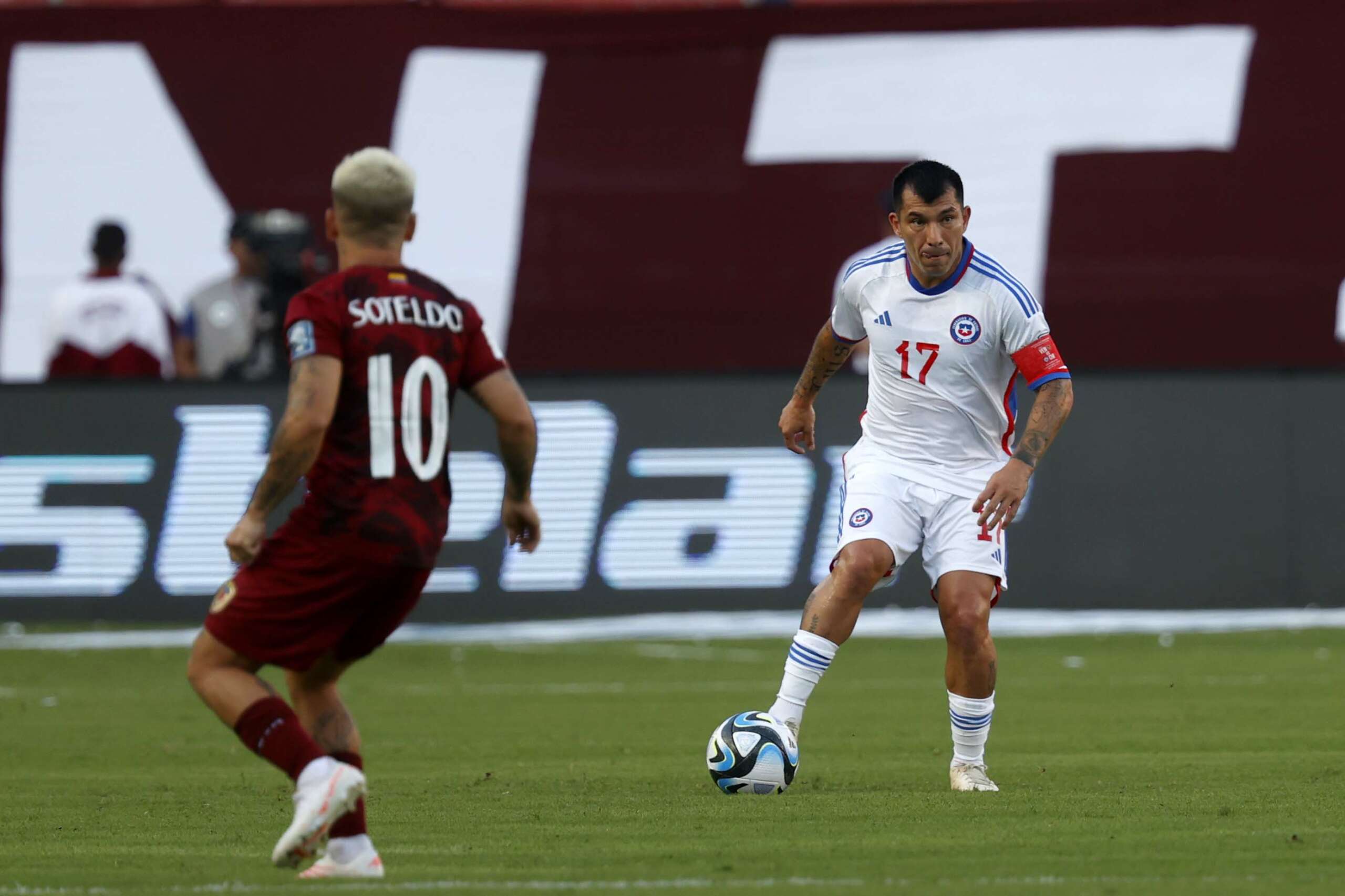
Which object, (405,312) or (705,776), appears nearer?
(405,312)

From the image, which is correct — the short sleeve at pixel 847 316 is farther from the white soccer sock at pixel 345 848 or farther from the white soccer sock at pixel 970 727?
the white soccer sock at pixel 345 848

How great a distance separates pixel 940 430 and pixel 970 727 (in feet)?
3.65

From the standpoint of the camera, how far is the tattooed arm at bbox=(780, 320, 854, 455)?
8.66 metres

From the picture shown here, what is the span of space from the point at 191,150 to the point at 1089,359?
23.4 ft

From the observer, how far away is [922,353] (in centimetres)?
832

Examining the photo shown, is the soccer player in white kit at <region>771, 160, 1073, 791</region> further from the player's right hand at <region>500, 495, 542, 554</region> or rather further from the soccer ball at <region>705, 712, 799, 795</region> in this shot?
the player's right hand at <region>500, 495, 542, 554</region>

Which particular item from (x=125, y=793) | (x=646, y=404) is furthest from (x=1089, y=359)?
(x=125, y=793)

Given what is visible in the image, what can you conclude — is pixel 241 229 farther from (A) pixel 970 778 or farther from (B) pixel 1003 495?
(B) pixel 1003 495

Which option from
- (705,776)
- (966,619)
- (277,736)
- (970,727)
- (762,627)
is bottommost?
(762,627)

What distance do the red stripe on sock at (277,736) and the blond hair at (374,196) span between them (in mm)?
1249

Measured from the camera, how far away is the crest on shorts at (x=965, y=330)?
820cm

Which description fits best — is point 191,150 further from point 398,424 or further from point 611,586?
point 398,424

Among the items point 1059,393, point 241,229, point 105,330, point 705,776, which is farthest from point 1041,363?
point 105,330

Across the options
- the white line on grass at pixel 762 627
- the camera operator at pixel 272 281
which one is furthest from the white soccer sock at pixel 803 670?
the camera operator at pixel 272 281
